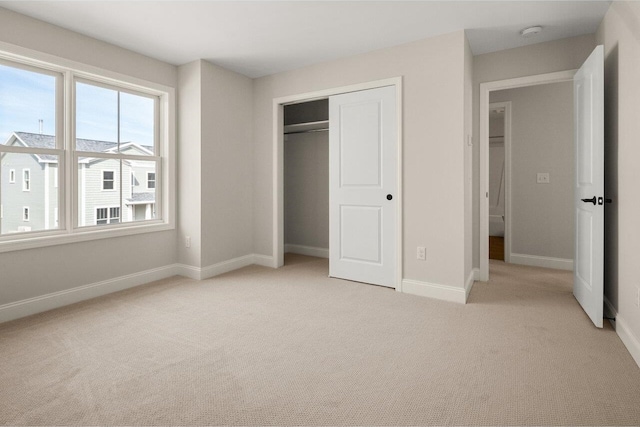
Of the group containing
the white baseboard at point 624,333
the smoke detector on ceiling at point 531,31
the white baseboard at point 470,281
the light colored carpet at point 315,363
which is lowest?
the light colored carpet at point 315,363

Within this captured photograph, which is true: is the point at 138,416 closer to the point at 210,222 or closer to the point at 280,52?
the point at 210,222

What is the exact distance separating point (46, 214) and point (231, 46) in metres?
2.30

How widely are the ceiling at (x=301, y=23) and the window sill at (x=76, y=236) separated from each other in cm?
181

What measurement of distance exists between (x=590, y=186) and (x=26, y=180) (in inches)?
178

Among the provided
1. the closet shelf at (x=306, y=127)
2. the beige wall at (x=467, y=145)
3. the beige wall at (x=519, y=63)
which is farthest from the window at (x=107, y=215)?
the beige wall at (x=519, y=63)

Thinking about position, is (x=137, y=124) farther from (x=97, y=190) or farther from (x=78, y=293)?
(x=78, y=293)

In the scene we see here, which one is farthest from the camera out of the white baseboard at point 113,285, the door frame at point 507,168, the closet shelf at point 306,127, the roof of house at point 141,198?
the closet shelf at point 306,127

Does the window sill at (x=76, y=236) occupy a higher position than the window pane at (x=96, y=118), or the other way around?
the window pane at (x=96, y=118)

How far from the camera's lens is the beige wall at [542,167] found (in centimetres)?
442

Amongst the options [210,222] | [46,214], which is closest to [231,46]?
[210,222]

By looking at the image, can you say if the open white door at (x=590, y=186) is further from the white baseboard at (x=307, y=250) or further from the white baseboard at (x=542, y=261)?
the white baseboard at (x=307, y=250)

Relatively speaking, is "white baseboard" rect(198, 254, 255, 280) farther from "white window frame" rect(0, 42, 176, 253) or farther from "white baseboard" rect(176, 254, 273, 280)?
"white window frame" rect(0, 42, 176, 253)

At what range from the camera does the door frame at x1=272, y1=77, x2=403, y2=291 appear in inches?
137

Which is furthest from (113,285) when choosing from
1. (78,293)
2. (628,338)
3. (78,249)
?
(628,338)
